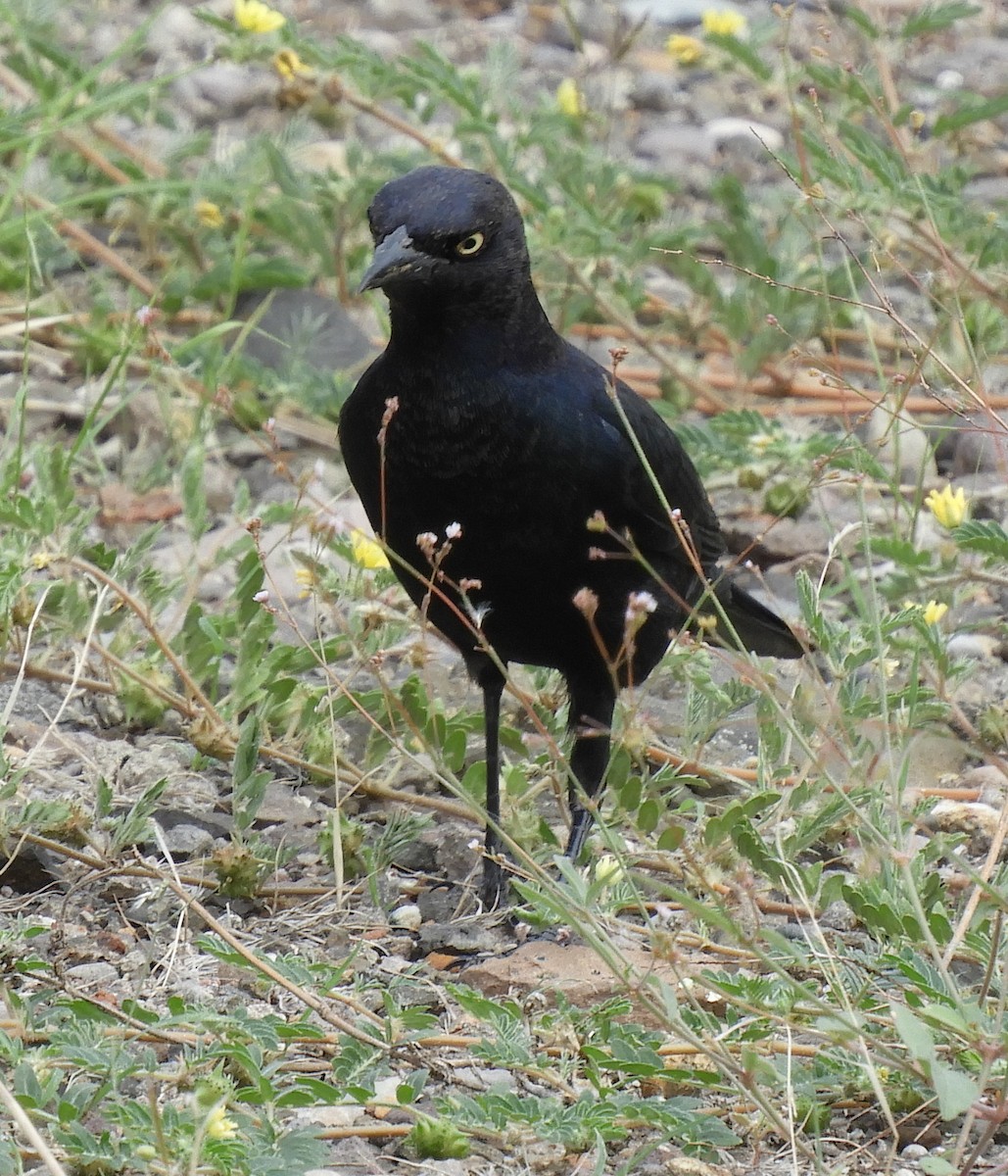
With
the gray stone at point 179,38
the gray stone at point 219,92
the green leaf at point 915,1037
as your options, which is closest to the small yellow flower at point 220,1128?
A: the green leaf at point 915,1037

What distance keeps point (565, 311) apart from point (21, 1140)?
3.74 meters

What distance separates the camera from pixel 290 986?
117 inches

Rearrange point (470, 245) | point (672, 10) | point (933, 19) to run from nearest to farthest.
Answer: point (470, 245) < point (933, 19) < point (672, 10)

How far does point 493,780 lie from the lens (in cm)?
399

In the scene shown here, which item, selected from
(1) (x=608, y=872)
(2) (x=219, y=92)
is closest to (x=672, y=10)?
(2) (x=219, y=92)

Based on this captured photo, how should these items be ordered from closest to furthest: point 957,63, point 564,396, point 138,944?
point 138,944, point 564,396, point 957,63

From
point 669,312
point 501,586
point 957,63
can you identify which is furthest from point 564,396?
point 957,63

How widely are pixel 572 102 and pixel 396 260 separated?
10.9 feet

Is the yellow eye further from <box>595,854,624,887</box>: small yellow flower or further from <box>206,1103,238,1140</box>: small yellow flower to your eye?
<box>206,1103,238,1140</box>: small yellow flower

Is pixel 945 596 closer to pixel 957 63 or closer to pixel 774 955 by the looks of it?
pixel 774 955

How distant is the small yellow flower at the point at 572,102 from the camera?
6484mm

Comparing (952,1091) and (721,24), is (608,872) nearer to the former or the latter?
(952,1091)

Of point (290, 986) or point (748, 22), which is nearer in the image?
point (290, 986)

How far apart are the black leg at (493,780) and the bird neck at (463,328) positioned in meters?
0.67
